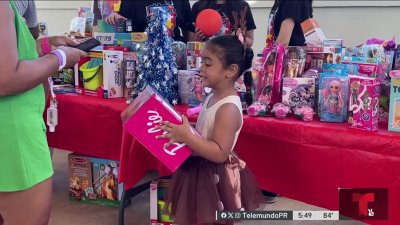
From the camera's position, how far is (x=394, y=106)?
165 centimetres

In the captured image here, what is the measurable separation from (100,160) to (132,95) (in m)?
0.63

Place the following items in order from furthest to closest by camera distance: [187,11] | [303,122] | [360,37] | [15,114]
Answer: [360,37]
[187,11]
[303,122]
[15,114]

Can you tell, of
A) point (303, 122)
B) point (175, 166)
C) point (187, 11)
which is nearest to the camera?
point (175, 166)

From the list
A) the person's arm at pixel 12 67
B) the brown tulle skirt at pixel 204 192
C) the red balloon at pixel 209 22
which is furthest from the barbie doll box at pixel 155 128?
the red balloon at pixel 209 22

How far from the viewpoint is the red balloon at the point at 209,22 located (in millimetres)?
2520

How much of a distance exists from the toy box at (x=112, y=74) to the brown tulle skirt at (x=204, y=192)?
736 millimetres

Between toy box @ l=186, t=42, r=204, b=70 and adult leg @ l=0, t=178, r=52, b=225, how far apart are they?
1063mm

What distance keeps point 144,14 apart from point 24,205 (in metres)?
2.00

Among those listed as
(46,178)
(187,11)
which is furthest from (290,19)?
(46,178)

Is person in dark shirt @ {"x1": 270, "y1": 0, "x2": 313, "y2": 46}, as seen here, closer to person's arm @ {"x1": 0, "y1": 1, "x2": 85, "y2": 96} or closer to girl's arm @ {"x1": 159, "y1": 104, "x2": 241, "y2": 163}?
girl's arm @ {"x1": 159, "y1": 104, "x2": 241, "y2": 163}

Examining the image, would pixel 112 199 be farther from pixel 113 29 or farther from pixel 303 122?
pixel 303 122

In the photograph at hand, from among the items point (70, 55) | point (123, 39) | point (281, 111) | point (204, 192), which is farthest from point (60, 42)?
point (281, 111)

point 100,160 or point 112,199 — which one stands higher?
point 100,160

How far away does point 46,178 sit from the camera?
1.37 m
